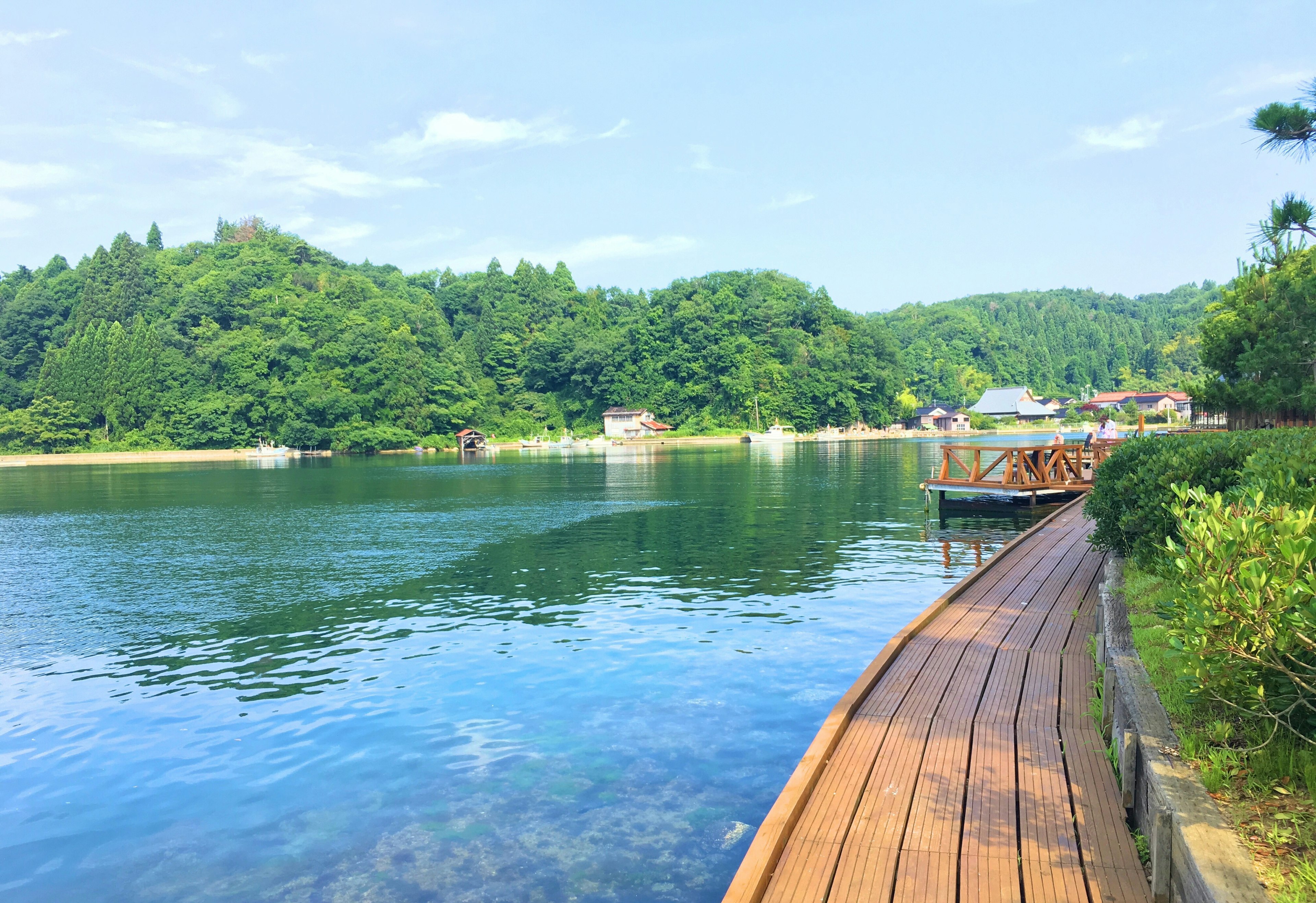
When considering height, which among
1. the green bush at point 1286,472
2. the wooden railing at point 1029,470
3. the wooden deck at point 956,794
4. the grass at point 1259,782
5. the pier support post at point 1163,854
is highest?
the green bush at point 1286,472

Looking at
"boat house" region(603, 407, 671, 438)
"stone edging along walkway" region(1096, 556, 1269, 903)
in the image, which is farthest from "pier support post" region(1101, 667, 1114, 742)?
"boat house" region(603, 407, 671, 438)

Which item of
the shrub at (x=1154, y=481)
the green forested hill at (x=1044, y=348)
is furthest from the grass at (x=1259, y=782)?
the green forested hill at (x=1044, y=348)

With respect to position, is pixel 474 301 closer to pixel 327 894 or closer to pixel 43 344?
pixel 43 344

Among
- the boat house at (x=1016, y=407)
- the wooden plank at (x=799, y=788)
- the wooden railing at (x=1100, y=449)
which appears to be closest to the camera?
the wooden plank at (x=799, y=788)

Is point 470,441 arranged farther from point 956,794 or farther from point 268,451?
point 956,794

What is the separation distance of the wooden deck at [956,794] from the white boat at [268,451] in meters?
94.4

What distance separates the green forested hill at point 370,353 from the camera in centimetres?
9375

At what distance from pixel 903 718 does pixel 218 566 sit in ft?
58.2

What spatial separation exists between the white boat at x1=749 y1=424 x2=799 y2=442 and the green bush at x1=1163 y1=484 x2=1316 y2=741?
101 m

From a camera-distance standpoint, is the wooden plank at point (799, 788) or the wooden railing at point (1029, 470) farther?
the wooden railing at point (1029, 470)

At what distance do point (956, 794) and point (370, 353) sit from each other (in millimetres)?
101828

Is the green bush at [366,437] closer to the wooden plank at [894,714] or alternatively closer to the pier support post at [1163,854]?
the wooden plank at [894,714]

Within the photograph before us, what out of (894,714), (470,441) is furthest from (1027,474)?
(470,441)

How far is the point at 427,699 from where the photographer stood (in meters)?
10.0
